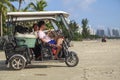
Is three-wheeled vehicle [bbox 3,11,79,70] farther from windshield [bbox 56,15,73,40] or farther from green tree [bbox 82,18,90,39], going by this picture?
green tree [bbox 82,18,90,39]

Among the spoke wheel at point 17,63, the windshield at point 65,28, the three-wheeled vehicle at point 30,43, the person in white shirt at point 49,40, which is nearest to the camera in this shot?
the spoke wheel at point 17,63

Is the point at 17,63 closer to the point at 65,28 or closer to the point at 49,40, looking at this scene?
the point at 49,40

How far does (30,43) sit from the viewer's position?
52.3 ft

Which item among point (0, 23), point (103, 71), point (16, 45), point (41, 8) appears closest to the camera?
point (103, 71)

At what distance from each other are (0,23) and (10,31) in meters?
24.5

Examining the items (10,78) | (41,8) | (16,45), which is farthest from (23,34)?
(41,8)

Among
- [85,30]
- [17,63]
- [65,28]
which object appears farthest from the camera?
[85,30]

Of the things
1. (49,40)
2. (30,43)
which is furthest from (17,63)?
(49,40)

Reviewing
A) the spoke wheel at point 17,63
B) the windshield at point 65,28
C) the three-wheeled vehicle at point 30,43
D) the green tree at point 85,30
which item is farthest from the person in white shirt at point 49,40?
the green tree at point 85,30

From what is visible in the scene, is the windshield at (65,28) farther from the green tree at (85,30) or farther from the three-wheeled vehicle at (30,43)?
the green tree at (85,30)

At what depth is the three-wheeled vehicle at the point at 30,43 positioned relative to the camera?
622 inches

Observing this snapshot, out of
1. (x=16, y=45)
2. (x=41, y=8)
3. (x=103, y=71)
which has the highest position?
(x=41, y=8)

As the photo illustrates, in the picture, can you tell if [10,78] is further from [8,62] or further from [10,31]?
[10,31]

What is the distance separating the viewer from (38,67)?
55.3 ft
